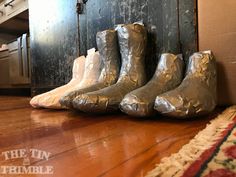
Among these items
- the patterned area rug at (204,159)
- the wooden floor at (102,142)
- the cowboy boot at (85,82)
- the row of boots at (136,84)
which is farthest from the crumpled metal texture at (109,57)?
the patterned area rug at (204,159)

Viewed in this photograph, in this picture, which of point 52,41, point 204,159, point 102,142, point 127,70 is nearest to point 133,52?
point 127,70

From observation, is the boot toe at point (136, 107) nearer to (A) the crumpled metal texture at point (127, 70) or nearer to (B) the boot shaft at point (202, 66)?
(A) the crumpled metal texture at point (127, 70)

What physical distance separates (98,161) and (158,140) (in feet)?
0.49

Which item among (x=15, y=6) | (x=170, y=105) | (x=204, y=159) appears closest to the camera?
(x=204, y=159)

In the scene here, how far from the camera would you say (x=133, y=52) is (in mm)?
923

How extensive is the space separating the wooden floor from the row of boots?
42 mm

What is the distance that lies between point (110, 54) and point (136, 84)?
0.19 m

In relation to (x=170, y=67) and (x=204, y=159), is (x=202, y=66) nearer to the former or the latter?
(x=170, y=67)

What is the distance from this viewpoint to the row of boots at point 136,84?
0.66m

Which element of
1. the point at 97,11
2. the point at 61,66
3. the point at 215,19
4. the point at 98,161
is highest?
the point at 97,11

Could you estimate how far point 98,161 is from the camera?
0.38 metres

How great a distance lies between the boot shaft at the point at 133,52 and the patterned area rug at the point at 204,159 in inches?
17.9

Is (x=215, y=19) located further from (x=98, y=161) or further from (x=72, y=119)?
(x=98, y=161)

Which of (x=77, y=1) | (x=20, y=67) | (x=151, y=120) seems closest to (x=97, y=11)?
(x=77, y=1)
